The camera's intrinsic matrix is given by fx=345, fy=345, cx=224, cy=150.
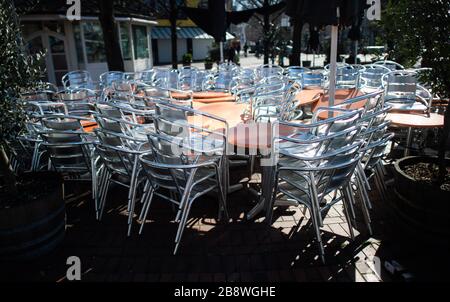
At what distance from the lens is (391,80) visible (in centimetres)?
497

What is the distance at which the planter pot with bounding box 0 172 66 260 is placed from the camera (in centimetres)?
245

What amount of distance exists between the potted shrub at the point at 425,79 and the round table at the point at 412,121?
111 cm

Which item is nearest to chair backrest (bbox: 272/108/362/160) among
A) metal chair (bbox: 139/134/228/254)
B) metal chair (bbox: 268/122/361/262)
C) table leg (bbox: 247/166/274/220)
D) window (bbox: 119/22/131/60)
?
metal chair (bbox: 268/122/361/262)

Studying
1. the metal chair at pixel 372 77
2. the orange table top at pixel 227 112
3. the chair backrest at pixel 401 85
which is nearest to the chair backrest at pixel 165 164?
the orange table top at pixel 227 112

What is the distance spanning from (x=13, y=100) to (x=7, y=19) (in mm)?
585

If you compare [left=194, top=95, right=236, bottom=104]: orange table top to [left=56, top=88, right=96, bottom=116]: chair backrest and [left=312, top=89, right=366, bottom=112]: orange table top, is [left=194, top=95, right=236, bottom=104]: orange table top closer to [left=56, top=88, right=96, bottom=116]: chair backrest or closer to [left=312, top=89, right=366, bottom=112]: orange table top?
[left=312, top=89, right=366, bottom=112]: orange table top

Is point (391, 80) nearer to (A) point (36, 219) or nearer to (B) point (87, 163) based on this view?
(B) point (87, 163)

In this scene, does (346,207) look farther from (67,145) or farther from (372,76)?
(372,76)

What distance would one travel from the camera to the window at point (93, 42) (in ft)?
44.0

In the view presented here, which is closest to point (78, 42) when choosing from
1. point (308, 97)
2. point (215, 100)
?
point (215, 100)

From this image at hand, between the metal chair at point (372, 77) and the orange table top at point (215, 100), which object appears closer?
the orange table top at point (215, 100)

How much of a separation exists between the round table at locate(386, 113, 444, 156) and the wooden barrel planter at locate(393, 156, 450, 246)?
4.47 ft

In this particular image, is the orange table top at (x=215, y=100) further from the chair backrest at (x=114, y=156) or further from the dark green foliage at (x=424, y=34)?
the dark green foliage at (x=424, y=34)
